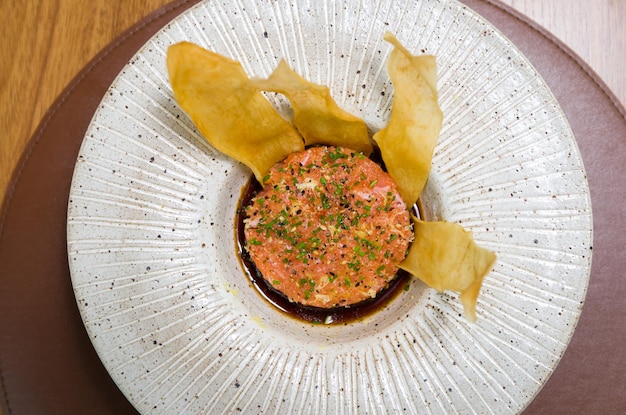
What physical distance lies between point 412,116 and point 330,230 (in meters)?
0.48

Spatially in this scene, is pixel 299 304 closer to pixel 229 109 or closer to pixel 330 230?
pixel 330 230

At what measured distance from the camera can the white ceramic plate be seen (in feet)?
5.60

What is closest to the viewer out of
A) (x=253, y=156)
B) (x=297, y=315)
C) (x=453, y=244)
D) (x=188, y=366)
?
(x=453, y=244)

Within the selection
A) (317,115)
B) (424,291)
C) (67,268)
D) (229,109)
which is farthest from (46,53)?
(424,291)

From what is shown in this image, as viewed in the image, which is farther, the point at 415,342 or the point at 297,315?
the point at 297,315

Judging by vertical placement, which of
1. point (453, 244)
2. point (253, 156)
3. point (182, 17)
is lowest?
point (453, 244)

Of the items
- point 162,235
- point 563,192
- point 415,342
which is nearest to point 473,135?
point 563,192

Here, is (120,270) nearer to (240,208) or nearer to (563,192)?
(240,208)

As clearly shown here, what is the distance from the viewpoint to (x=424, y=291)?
5.87ft

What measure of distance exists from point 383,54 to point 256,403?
120 centimetres

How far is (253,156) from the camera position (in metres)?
1.85

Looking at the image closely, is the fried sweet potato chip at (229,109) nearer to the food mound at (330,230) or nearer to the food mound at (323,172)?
the food mound at (323,172)

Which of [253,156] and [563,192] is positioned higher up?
[253,156]

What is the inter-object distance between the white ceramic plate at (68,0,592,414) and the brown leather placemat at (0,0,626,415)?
45 cm
